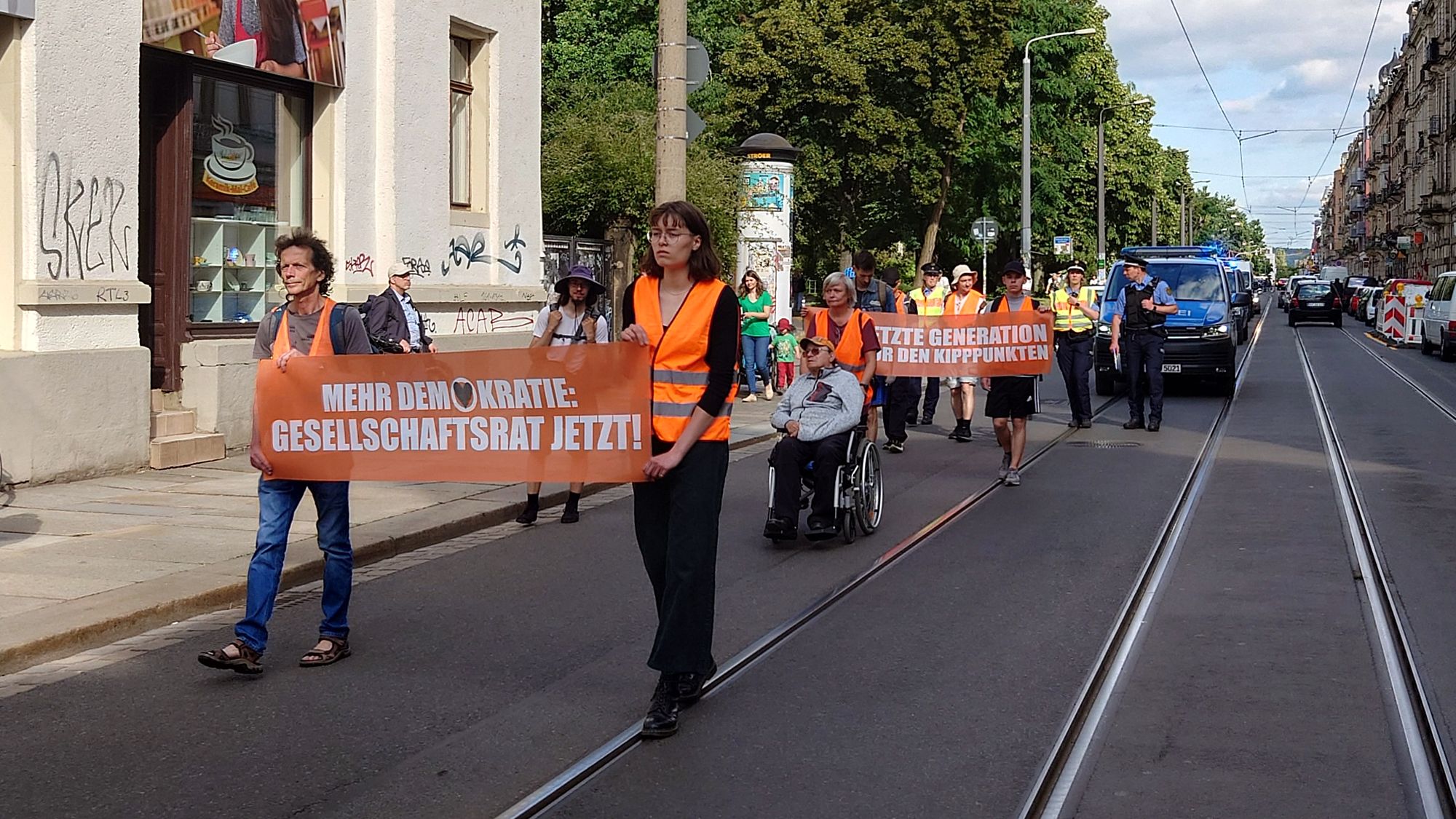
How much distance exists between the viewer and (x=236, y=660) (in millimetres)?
6312

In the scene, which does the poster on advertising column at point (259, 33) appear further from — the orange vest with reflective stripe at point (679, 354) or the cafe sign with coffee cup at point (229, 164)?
the orange vest with reflective stripe at point (679, 354)

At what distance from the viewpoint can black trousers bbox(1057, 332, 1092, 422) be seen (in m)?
17.2

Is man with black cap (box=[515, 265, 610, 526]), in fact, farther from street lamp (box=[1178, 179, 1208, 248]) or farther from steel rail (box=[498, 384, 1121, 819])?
street lamp (box=[1178, 179, 1208, 248])

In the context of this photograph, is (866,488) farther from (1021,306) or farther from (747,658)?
(1021,306)

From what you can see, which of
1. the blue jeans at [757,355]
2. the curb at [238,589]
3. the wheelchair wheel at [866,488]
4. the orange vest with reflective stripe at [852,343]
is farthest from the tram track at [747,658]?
the blue jeans at [757,355]

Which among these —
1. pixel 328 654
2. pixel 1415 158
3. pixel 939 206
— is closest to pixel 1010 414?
pixel 328 654

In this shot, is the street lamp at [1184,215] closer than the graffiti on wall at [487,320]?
No

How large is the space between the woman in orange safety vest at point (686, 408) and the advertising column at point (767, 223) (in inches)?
689

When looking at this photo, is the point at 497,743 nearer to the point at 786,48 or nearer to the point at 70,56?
the point at 70,56

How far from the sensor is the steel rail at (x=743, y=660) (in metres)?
4.85

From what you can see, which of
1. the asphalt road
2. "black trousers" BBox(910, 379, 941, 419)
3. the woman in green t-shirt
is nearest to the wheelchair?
the asphalt road

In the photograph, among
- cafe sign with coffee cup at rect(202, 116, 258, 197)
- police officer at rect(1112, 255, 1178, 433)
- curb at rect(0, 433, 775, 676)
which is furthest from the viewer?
police officer at rect(1112, 255, 1178, 433)

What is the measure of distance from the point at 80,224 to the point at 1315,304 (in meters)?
50.6

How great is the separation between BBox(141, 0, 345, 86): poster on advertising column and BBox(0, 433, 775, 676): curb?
5.06 metres
